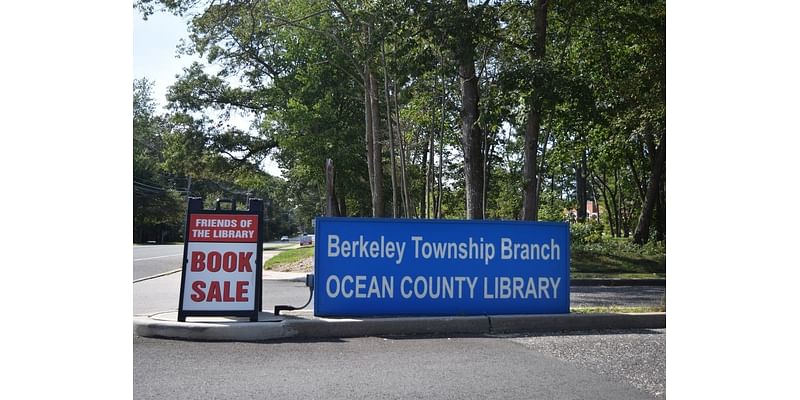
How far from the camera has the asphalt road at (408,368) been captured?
5402mm

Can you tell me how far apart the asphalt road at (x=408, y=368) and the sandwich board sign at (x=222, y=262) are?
0.82 meters

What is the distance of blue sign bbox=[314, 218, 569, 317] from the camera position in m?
8.48

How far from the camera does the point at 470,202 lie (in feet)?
57.1

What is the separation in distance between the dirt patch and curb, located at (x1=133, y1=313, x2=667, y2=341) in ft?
49.3

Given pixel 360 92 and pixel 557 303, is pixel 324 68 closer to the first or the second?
pixel 360 92

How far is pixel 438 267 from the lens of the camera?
8.70 m

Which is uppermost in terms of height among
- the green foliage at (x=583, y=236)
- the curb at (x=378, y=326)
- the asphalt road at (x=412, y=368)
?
the green foliage at (x=583, y=236)

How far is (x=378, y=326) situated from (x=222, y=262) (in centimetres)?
192

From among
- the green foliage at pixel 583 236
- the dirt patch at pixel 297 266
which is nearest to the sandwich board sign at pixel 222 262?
the dirt patch at pixel 297 266

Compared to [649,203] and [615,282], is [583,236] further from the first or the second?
[615,282]

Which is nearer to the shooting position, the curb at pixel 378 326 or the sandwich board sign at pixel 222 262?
the curb at pixel 378 326

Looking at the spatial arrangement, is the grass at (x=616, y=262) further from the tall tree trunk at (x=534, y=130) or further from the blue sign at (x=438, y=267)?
the blue sign at (x=438, y=267)

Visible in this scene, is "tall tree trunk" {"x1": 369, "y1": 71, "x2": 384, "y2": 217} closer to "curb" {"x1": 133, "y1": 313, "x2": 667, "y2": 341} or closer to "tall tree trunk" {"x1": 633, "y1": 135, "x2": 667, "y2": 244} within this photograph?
"tall tree trunk" {"x1": 633, "y1": 135, "x2": 667, "y2": 244}

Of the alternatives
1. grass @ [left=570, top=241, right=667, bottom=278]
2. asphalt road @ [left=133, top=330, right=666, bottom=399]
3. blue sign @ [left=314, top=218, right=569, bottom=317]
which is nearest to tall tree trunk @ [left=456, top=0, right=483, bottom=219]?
grass @ [left=570, top=241, right=667, bottom=278]
